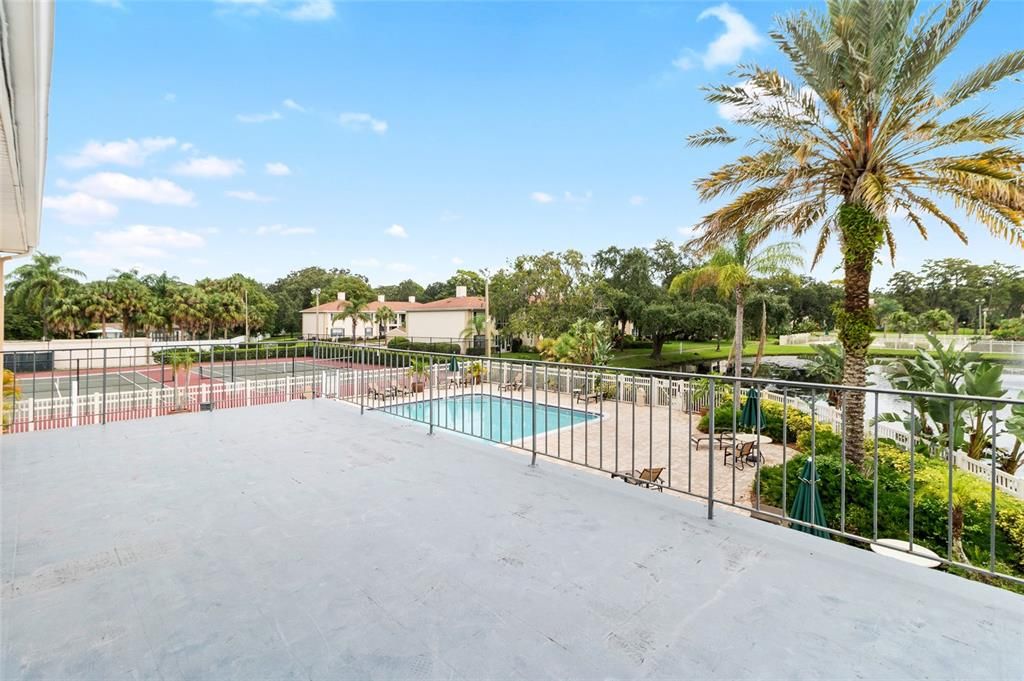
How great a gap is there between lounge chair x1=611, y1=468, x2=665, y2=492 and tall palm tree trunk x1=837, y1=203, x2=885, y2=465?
11.7 ft

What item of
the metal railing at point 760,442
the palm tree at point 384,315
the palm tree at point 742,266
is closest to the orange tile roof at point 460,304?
the palm tree at point 384,315

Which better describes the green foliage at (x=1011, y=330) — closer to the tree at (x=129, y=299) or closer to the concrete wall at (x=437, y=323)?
the concrete wall at (x=437, y=323)

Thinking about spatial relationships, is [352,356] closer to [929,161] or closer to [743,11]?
[929,161]

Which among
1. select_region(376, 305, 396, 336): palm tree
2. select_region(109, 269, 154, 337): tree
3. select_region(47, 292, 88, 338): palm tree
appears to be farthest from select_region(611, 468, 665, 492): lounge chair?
select_region(109, 269, 154, 337): tree

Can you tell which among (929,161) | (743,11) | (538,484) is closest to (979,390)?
(929,161)

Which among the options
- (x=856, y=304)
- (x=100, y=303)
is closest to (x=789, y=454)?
(x=856, y=304)

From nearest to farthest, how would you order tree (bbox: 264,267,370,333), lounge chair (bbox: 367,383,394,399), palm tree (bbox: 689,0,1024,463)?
lounge chair (bbox: 367,383,394,399) < palm tree (bbox: 689,0,1024,463) < tree (bbox: 264,267,370,333)

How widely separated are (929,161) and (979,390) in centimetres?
358

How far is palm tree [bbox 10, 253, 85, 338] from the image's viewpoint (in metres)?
30.8

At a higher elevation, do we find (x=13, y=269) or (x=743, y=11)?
(x=743, y=11)

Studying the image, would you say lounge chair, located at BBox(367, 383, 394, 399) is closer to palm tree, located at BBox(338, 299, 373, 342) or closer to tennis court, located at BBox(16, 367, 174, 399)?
tennis court, located at BBox(16, 367, 174, 399)

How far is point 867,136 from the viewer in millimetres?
7453

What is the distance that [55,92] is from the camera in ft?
7.36

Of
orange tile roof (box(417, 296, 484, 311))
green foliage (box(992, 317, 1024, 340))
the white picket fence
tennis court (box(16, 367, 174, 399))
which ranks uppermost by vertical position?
orange tile roof (box(417, 296, 484, 311))
